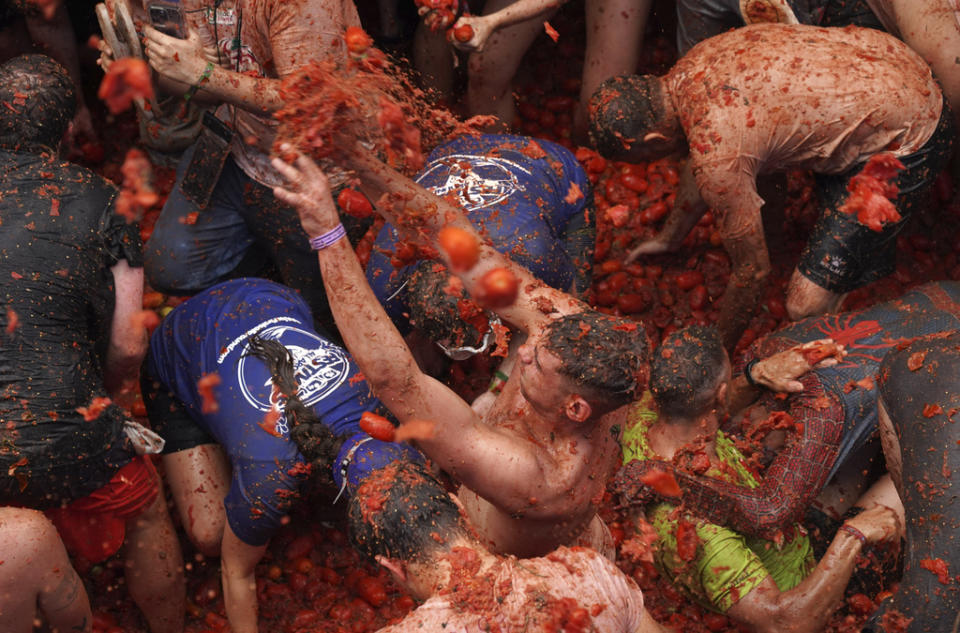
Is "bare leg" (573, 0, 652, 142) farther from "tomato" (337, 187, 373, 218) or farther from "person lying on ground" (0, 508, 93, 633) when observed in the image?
"person lying on ground" (0, 508, 93, 633)

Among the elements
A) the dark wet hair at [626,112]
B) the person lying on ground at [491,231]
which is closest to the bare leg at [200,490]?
the person lying on ground at [491,231]

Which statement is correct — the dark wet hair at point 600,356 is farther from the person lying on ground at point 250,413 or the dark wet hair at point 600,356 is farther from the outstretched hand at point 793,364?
the outstretched hand at point 793,364

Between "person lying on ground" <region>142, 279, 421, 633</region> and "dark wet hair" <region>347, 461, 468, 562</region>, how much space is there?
6.2 inches

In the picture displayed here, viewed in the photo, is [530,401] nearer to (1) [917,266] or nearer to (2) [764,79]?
(2) [764,79]

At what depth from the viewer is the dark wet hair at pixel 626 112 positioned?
3129 millimetres

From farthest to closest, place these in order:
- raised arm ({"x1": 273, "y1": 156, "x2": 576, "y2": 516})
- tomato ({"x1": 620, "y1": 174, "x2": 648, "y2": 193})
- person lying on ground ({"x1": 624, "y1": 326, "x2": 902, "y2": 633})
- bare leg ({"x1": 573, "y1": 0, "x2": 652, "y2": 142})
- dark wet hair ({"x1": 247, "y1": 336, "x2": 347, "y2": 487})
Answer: tomato ({"x1": 620, "y1": 174, "x2": 648, "y2": 193}) < bare leg ({"x1": 573, "y1": 0, "x2": 652, "y2": 142}) < person lying on ground ({"x1": 624, "y1": 326, "x2": 902, "y2": 633}) < dark wet hair ({"x1": 247, "y1": 336, "x2": 347, "y2": 487}) < raised arm ({"x1": 273, "y1": 156, "x2": 576, "y2": 516})

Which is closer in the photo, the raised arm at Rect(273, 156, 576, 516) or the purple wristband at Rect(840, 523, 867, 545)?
the raised arm at Rect(273, 156, 576, 516)

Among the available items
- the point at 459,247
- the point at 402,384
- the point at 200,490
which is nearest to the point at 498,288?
the point at 459,247

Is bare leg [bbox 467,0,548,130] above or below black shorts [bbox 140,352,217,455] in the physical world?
above

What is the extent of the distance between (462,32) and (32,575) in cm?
200

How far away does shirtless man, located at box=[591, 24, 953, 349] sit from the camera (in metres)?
2.95

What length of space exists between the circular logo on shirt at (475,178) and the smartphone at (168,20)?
2.78 ft

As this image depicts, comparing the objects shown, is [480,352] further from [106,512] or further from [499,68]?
[499,68]

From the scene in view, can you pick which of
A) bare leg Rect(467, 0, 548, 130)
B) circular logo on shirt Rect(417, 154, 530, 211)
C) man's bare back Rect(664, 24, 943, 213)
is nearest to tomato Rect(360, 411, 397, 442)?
circular logo on shirt Rect(417, 154, 530, 211)
